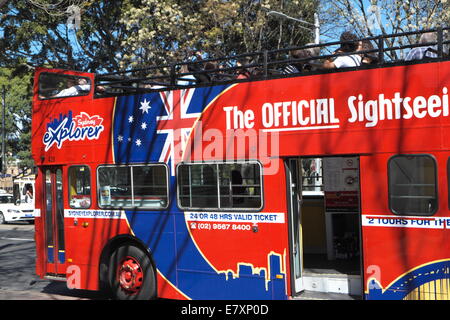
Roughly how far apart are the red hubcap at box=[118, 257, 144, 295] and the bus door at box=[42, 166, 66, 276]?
1378 millimetres

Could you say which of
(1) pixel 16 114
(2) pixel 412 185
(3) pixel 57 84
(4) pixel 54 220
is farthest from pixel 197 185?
(1) pixel 16 114

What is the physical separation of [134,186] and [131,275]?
1.46m

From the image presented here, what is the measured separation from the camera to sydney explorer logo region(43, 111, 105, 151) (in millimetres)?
9609

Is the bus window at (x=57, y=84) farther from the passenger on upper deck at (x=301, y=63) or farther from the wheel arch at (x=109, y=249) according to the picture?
the passenger on upper deck at (x=301, y=63)

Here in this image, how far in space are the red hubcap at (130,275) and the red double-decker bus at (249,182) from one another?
0.03 m

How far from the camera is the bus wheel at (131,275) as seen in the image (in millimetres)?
8992

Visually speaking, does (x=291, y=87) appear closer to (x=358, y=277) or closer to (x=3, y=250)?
(x=358, y=277)

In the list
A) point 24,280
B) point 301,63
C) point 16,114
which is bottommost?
point 24,280

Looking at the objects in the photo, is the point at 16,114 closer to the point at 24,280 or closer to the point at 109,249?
the point at 24,280

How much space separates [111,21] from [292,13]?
26.3 ft

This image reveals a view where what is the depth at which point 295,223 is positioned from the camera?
312 inches

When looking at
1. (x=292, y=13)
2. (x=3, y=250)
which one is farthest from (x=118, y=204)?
(x=292, y=13)

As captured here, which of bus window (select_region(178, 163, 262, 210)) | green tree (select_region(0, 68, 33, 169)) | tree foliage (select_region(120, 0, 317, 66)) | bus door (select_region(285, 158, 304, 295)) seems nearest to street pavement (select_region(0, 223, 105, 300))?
bus window (select_region(178, 163, 262, 210))

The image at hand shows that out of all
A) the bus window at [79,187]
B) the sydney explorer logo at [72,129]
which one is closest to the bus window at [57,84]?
the sydney explorer logo at [72,129]
